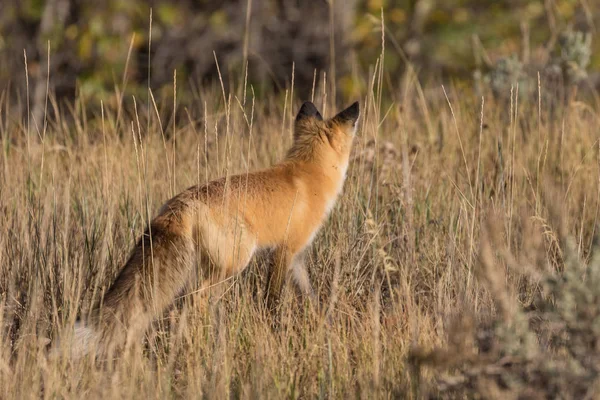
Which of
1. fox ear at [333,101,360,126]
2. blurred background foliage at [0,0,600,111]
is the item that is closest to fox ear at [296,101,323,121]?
fox ear at [333,101,360,126]

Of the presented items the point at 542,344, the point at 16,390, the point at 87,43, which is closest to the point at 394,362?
the point at 542,344

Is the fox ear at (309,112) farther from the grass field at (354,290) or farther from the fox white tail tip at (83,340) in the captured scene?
the fox white tail tip at (83,340)

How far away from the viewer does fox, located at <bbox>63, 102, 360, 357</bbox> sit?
162 inches

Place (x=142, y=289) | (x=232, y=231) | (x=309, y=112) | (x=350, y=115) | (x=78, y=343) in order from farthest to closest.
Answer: (x=309, y=112) < (x=350, y=115) < (x=232, y=231) < (x=142, y=289) < (x=78, y=343)

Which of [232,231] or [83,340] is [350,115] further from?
[83,340]

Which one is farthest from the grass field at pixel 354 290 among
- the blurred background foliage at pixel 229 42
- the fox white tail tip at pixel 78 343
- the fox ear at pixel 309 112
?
the blurred background foliage at pixel 229 42

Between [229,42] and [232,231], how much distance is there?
836 centimetres

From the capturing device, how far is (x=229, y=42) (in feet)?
41.5

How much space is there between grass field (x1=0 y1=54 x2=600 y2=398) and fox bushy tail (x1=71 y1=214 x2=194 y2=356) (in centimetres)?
9

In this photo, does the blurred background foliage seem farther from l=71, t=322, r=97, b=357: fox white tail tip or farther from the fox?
l=71, t=322, r=97, b=357: fox white tail tip

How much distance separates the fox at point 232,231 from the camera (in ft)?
13.5

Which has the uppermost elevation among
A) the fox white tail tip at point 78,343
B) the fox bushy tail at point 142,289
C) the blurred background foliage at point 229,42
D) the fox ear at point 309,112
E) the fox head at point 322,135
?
the blurred background foliage at point 229,42

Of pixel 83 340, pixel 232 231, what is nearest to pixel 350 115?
Answer: pixel 232 231

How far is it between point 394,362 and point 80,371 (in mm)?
1307
